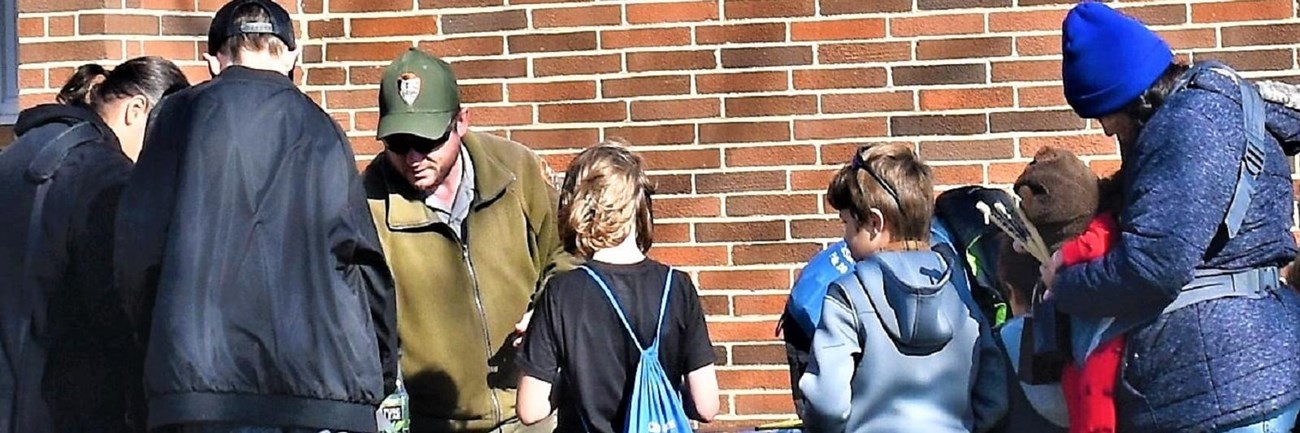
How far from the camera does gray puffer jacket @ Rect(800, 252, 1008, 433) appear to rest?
4.09 m

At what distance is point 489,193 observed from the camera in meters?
4.89

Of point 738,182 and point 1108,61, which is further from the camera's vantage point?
point 738,182

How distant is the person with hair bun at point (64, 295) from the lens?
406 cm

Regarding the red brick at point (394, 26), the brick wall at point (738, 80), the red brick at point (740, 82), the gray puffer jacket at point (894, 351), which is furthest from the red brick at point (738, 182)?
the gray puffer jacket at point (894, 351)

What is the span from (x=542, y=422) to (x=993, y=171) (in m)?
1.54

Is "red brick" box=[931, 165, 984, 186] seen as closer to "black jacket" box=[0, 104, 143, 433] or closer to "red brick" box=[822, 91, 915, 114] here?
"red brick" box=[822, 91, 915, 114]

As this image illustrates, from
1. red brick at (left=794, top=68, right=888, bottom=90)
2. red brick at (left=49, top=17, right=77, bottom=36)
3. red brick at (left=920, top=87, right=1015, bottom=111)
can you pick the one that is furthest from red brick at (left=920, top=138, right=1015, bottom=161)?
red brick at (left=49, top=17, right=77, bottom=36)

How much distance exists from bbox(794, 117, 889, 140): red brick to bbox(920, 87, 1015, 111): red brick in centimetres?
14

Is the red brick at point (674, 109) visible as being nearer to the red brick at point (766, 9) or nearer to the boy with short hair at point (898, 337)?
the red brick at point (766, 9)

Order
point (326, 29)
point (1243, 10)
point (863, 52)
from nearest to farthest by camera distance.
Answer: point (1243, 10) → point (863, 52) → point (326, 29)

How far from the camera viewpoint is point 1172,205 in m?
3.63

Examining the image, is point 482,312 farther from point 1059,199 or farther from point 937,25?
point 937,25

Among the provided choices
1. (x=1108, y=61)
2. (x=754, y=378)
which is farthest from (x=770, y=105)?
(x=1108, y=61)

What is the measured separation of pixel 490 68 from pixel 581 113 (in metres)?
0.33
